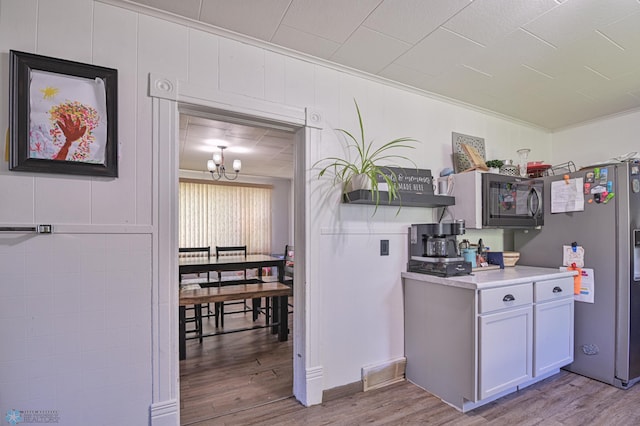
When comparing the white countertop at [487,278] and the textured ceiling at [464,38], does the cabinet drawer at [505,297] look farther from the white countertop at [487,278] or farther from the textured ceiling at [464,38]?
the textured ceiling at [464,38]

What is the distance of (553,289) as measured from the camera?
232 centimetres

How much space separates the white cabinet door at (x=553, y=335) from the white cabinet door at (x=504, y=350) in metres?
0.09

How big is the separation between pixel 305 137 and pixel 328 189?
392 mm

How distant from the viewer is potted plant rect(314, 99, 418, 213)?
2111 millimetres

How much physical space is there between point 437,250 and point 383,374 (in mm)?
1014

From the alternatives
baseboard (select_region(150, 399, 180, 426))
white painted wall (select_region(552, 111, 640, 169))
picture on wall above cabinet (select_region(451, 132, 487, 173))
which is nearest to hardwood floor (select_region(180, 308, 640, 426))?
baseboard (select_region(150, 399, 180, 426))

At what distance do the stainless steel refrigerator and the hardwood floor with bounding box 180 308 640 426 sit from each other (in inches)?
6.7

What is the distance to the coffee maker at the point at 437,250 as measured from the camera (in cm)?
217

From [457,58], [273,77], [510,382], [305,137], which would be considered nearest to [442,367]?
[510,382]

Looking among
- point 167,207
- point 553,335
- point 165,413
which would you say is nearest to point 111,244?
point 167,207

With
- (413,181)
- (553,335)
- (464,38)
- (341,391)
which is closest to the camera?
(464,38)

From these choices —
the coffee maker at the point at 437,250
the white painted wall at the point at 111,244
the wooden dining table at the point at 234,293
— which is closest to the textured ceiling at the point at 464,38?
the white painted wall at the point at 111,244

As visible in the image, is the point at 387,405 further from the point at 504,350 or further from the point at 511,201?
the point at 511,201

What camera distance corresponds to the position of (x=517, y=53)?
208 cm
